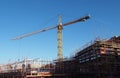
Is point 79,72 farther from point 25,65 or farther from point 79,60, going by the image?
point 25,65

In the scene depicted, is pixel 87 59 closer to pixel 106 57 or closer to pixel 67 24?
pixel 106 57

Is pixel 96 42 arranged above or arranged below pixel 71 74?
above

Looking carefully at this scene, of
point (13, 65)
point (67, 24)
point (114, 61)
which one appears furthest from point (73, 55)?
point (67, 24)

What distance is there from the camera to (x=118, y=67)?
4175 centimetres

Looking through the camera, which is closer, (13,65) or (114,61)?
(114,61)

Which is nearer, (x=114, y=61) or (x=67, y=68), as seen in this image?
(x=114, y=61)

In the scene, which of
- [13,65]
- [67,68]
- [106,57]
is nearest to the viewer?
[106,57]

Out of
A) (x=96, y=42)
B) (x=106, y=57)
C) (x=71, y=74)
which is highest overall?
(x=96, y=42)

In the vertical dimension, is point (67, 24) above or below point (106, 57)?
above

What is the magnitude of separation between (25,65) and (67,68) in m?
12.6

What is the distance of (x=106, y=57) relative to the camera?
40.6 metres

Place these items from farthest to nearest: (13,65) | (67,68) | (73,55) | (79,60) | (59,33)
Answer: (59,33)
(13,65)
(73,55)
(79,60)
(67,68)

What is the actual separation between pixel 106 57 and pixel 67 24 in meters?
42.9

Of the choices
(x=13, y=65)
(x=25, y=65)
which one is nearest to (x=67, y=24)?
(x=13, y=65)
